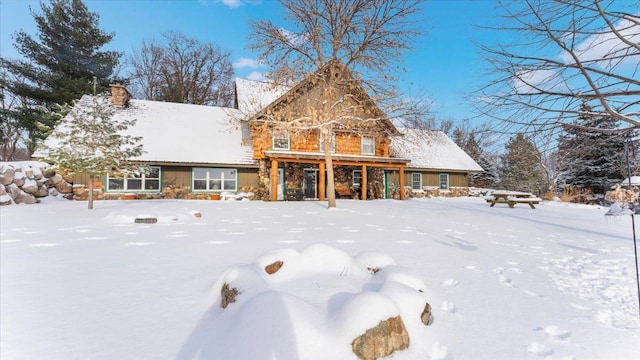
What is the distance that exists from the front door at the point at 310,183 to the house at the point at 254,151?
0.21 feet

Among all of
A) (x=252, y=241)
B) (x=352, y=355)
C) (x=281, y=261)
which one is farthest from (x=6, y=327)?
(x=252, y=241)

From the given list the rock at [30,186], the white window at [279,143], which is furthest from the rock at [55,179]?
the white window at [279,143]

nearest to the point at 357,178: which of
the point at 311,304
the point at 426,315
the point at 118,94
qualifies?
the point at 118,94

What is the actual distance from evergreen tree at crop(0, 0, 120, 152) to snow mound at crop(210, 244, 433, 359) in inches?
966

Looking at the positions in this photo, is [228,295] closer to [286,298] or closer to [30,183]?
[286,298]

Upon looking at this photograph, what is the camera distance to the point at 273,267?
3428mm

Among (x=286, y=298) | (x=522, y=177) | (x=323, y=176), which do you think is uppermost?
(x=522, y=177)

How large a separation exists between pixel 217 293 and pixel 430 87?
1285 cm

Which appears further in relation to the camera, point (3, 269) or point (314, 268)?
point (3, 269)

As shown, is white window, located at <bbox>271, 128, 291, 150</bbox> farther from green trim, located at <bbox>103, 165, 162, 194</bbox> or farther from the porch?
green trim, located at <bbox>103, 165, 162, 194</bbox>

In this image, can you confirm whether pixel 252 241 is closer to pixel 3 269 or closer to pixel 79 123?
pixel 3 269

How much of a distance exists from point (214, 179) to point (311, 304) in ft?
48.9

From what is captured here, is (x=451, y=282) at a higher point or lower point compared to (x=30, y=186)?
lower

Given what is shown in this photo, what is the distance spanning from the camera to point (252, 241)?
18.5 feet
